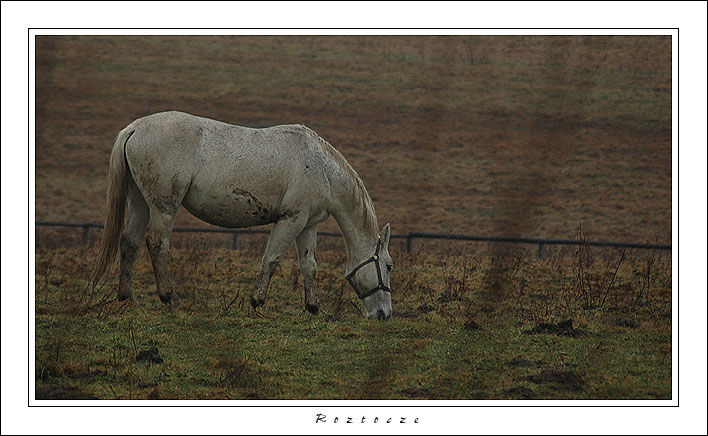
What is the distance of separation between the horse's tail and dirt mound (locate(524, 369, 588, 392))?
5.06 metres

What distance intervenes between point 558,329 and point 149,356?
406cm

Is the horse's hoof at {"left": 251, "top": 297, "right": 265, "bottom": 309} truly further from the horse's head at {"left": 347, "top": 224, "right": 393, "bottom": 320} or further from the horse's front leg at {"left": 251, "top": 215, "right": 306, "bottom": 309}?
the horse's head at {"left": 347, "top": 224, "right": 393, "bottom": 320}

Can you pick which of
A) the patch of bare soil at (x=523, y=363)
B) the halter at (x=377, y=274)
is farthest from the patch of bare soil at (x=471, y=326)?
the patch of bare soil at (x=523, y=363)

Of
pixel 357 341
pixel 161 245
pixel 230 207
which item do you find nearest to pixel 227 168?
pixel 230 207

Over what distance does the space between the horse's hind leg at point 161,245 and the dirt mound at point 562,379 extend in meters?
4.45

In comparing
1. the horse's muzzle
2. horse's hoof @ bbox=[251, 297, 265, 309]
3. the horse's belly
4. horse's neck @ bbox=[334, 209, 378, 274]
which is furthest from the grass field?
the horse's belly

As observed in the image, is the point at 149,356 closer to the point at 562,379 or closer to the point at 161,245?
the point at 161,245

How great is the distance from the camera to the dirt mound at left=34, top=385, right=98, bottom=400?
4809 mm

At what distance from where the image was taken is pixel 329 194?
8.33m

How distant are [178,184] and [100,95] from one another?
2077cm

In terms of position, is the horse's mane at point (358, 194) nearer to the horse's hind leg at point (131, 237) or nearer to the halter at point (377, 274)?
the halter at point (377, 274)


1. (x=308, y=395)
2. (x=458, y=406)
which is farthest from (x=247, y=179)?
(x=458, y=406)

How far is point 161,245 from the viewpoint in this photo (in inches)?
316

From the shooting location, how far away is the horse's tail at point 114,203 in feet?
26.2
